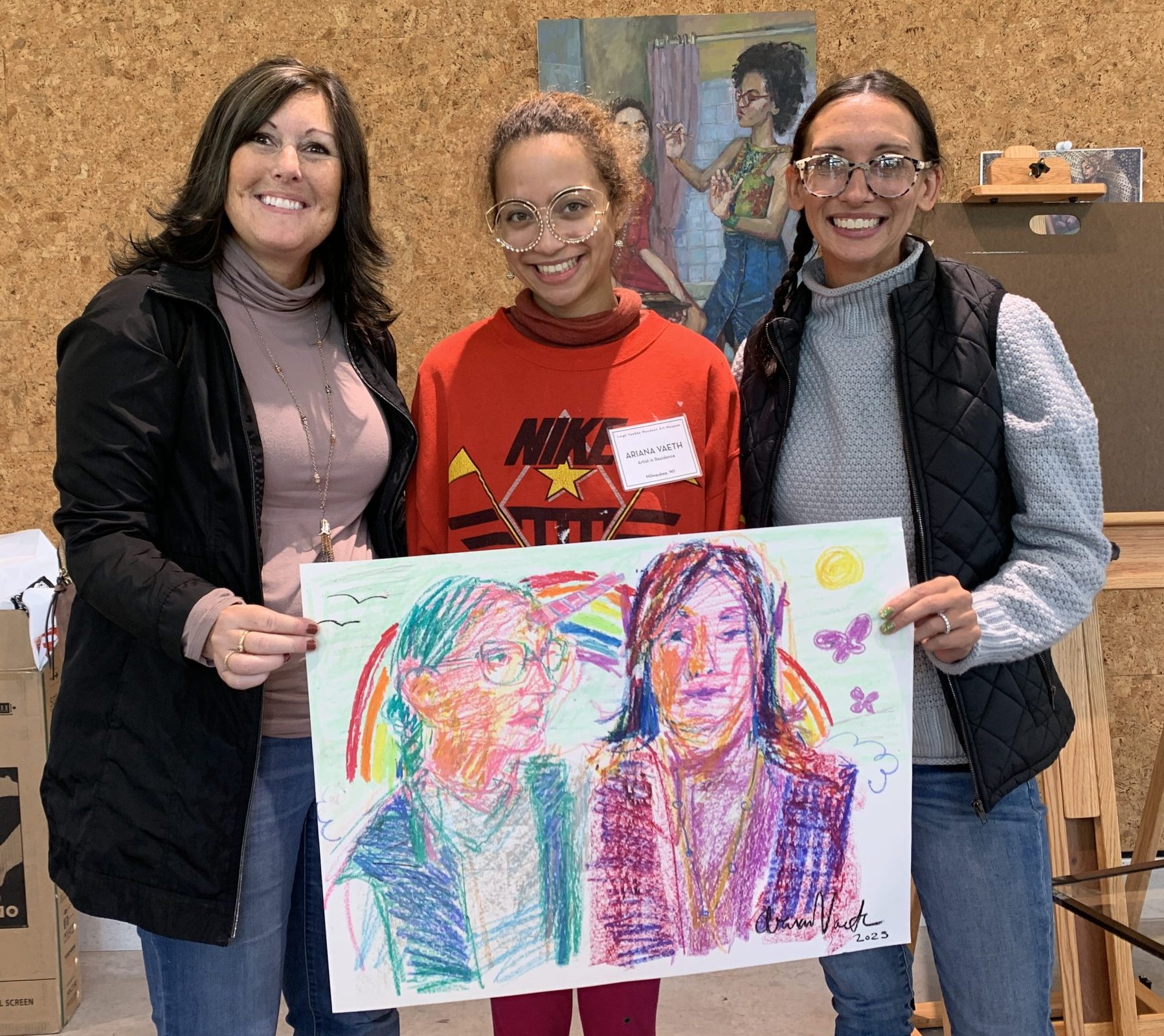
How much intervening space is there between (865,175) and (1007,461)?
46cm

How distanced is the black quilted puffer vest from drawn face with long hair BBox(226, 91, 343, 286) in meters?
0.85

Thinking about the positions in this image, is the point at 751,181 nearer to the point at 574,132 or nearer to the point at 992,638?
the point at 574,132

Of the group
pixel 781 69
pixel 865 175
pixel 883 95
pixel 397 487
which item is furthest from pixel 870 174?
pixel 781 69

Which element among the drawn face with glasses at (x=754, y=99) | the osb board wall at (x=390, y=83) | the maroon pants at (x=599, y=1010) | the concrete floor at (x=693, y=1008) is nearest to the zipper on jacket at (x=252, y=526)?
the maroon pants at (x=599, y=1010)

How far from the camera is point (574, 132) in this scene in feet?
4.96

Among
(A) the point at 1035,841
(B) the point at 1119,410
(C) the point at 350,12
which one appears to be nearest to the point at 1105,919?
(A) the point at 1035,841

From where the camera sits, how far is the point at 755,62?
2676 mm

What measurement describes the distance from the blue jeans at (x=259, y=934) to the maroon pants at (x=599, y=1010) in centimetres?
34

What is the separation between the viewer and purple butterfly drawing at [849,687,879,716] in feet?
4.30

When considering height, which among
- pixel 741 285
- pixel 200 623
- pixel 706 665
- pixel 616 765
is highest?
pixel 741 285

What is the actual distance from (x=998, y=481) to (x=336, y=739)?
3.15 feet

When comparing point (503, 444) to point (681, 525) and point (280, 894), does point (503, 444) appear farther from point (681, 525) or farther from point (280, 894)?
point (280, 894)

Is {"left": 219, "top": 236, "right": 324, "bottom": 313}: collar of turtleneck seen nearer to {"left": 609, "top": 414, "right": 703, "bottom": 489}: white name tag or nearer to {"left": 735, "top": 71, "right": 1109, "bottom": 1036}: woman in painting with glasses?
{"left": 609, "top": 414, "right": 703, "bottom": 489}: white name tag
